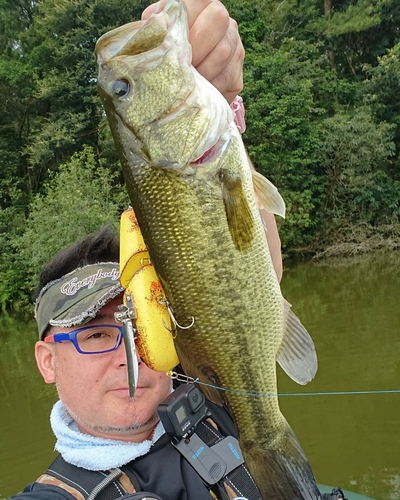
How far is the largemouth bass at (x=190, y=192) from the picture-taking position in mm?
1318

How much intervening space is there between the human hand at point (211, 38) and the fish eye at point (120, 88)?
0.65 ft

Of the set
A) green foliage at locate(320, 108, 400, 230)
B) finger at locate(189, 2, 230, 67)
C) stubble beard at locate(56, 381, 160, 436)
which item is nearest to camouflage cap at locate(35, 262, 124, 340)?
stubble beard at locate(56, 381, 160, 436)

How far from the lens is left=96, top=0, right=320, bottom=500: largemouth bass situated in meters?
1.32

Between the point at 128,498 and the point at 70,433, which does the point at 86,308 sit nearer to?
the point at 70,433

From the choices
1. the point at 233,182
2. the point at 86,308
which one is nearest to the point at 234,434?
the point at 86,308

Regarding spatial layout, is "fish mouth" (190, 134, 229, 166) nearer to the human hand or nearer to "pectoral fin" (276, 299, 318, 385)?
the human hand

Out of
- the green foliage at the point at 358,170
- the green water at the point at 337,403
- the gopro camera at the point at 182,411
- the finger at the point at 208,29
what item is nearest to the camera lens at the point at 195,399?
the gopro camera at the point at 182,411

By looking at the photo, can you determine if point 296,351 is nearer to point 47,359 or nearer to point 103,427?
point 103,427

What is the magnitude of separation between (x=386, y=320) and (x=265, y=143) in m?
9.41

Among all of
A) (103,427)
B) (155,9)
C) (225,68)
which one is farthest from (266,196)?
(103,427)

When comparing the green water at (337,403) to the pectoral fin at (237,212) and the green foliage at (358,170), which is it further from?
the green foliage at (358,170)

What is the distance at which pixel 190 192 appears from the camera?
4.34 ft

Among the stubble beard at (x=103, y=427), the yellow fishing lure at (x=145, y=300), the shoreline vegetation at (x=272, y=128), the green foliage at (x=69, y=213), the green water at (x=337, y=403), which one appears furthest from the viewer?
the shoreline vegetation at (x=272, y=128)

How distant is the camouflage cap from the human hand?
2.58 ft
